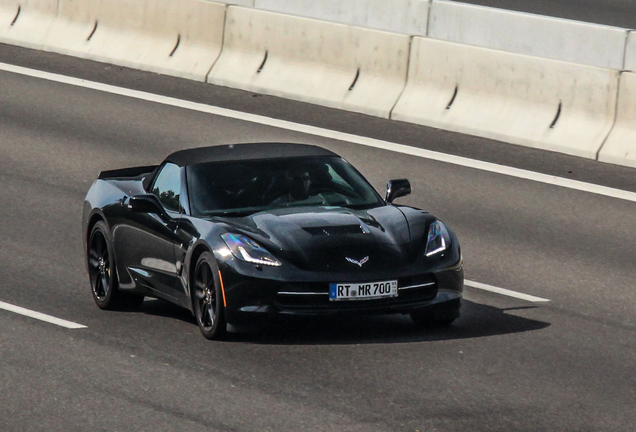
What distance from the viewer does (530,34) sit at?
1786 cm

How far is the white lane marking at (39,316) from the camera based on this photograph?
1054 cm

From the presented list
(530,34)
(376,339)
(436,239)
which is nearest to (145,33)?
(530,34)

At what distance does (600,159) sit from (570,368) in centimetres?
778

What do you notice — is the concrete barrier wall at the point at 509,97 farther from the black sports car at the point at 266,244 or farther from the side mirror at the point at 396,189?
the black sports car at the point at 266,244

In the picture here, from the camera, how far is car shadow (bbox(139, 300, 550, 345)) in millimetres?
9906

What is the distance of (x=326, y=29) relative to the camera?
64.1 ft

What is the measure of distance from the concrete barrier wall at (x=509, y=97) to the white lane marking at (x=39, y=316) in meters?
8.04

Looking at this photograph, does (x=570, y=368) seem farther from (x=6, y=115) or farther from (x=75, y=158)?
(x=6, y=115)

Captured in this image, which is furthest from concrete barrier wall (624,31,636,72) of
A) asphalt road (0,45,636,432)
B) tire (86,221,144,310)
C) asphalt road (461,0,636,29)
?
tire (86,221,144,310)

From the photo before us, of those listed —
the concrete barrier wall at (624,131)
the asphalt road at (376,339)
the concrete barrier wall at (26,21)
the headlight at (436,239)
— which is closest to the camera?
the asphalt road at (376,339)

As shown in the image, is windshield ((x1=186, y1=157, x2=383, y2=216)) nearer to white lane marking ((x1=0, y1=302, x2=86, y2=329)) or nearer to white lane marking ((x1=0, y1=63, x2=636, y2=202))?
white lane marking ((x1=0, y1=302, x2=86, y2=329))

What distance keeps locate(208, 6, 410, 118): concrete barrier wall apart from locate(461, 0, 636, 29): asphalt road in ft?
20.6

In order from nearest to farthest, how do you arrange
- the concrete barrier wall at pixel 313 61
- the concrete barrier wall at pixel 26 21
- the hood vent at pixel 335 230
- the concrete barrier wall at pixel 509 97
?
1. the hood vent at pixel 335 230
2. the concrete barrier wall at pixel 509 97
3. the concrete barrier wall at pixel 313 61
4. the concrete barrier wall at pixel 26 21

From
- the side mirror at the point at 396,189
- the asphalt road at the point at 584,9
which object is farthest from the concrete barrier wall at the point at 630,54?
the asphalt road at the point at 584,9
